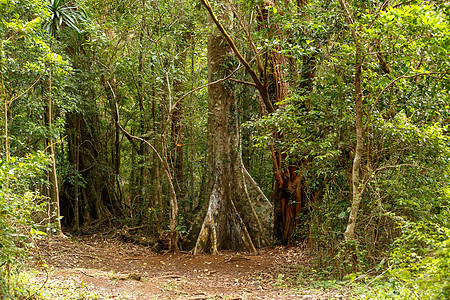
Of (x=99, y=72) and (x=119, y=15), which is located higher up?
(x=119, y=15)

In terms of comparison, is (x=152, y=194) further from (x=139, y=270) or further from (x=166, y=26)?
(x=166, y=26)

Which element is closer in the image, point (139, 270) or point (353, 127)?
point (353, 127)

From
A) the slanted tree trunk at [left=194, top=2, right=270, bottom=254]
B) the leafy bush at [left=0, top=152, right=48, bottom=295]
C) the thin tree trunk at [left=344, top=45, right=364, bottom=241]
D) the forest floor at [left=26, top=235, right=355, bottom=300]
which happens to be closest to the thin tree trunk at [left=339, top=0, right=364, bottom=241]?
the thin tree trunk at [left=344, top=45, right=364, bottom=241]

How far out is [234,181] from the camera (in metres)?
10.2

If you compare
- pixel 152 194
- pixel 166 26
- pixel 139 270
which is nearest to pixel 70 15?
pixel 166 26

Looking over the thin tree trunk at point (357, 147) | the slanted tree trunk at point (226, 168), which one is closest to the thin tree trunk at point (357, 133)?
the thin tree trunk at point (357, 147)

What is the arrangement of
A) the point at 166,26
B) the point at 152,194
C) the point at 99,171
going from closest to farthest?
the point at 166,26 < the point at 152,194 < the point at 99,171

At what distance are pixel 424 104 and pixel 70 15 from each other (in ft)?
29.3

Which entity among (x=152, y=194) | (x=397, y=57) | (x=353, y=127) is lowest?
(x=152, y=194)

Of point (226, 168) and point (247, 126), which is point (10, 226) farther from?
point (226, 168)

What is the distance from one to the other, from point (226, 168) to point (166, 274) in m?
3.24

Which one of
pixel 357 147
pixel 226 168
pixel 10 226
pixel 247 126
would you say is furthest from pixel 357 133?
pixel 226 168

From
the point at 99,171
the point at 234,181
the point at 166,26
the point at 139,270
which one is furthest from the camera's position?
the point at 99,171

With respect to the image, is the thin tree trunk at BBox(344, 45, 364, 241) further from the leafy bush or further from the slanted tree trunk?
the slanted tree trunk
